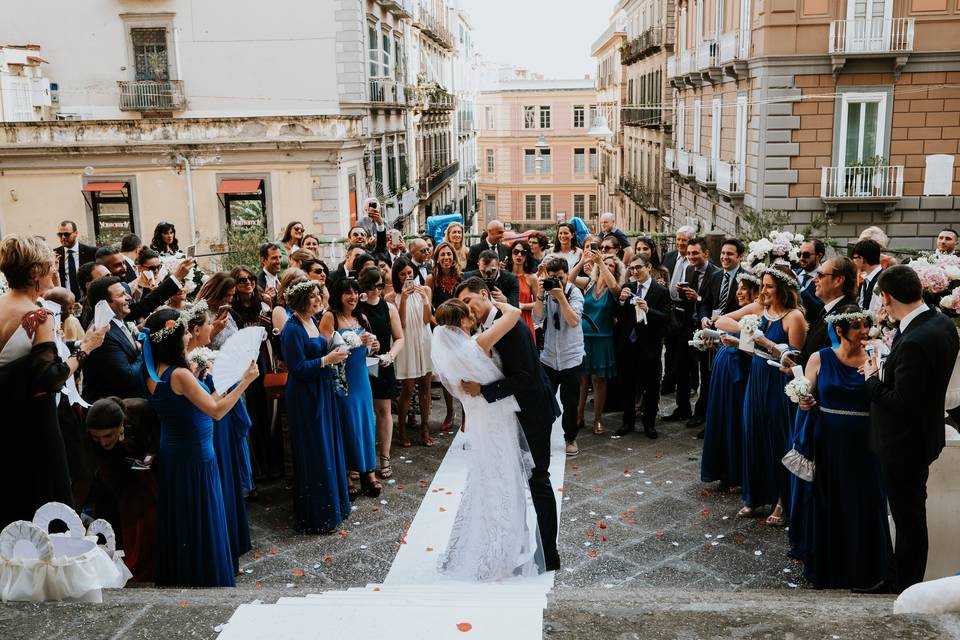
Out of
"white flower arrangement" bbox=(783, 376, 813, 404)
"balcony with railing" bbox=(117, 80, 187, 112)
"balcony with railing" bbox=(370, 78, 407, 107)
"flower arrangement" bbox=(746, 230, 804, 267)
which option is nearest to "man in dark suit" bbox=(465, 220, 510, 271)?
"flower arrangement" bbox=(746, 230, 804, 267)

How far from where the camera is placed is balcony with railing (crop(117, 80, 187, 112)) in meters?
21.4

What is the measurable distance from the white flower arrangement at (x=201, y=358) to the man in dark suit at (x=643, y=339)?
3.68 meters

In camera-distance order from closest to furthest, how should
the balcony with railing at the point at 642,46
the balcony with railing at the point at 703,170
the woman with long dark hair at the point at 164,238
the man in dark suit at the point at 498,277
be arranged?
the man in dark suit at the point at 498,277 → the woman with long dark hair at the point at 164,238 → the balcony with railing at the point at 703,170 → the balcony with railing at the point at 642,46

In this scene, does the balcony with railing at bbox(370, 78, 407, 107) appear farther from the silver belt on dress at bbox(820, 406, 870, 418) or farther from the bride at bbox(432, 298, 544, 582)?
the silver belt on dress at bbox(820, 406, 870, 418)

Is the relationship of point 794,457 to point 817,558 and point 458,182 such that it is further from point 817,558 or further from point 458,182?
point 458,182

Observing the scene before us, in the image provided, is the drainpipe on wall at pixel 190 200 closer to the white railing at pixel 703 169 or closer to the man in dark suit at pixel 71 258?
the man in dark suit at pixel 71 258

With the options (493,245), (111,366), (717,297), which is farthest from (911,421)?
(493,245)

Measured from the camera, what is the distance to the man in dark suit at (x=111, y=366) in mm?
5070

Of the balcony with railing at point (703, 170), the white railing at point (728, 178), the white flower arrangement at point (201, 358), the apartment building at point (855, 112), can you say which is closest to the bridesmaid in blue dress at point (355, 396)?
the white flower arrangement at point (201, 358)

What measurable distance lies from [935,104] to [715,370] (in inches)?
512

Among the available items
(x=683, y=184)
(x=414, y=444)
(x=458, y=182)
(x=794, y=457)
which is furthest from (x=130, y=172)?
(x=458, y=182)

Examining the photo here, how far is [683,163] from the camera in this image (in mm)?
24453

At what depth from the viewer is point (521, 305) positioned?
23.1ft

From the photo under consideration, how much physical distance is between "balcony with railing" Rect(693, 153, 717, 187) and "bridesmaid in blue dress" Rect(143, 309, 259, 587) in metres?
18.1
